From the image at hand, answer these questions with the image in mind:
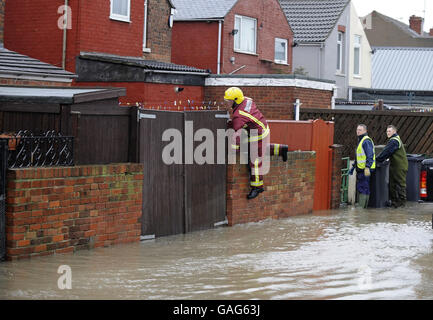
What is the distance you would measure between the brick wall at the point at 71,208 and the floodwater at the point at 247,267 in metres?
0.18

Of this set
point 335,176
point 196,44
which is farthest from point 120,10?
point 335,176

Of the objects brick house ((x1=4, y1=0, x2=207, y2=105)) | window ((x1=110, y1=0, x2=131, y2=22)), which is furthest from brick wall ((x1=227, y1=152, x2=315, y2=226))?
window ((x1=110, y1=0, x2=131, y2=22))

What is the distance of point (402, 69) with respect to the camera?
49125 millimetres

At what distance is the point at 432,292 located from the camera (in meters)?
8.34

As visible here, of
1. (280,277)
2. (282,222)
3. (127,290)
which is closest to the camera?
(127,290)

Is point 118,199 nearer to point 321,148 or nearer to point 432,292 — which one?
point 432,292

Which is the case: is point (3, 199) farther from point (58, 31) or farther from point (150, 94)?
point (58, 31)

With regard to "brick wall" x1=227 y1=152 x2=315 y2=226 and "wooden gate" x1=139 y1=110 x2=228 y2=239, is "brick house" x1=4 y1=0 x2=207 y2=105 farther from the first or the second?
"wooden gate" x1=139 y1=110 x2=228 y2=239

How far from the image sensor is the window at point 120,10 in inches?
874

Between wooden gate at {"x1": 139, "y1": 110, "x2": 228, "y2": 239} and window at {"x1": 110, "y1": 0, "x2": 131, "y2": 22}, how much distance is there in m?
10.0

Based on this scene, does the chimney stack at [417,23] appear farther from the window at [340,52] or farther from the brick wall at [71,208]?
the brick wall at [71,208]

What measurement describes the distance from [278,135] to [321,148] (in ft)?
5.03
